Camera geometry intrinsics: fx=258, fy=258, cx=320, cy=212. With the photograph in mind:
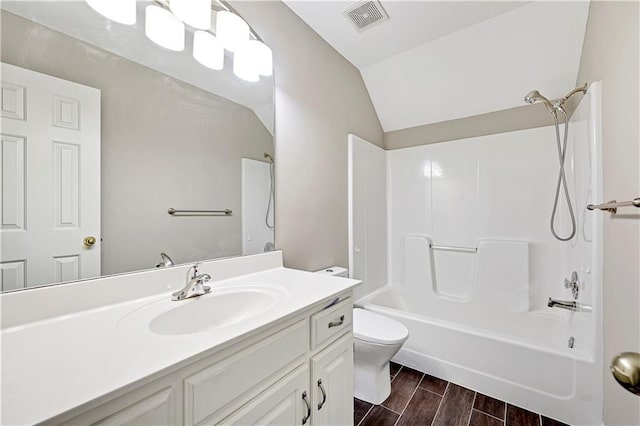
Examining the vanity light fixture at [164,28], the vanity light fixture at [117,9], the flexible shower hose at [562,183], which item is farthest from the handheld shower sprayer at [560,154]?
the vanity light fixture at [117,9]

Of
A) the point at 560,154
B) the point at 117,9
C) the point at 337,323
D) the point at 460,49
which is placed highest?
the point at 460,49

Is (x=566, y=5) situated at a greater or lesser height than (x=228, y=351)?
greater

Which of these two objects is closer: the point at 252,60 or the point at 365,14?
the point at 252,60

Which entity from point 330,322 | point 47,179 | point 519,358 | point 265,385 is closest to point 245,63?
point 47,179

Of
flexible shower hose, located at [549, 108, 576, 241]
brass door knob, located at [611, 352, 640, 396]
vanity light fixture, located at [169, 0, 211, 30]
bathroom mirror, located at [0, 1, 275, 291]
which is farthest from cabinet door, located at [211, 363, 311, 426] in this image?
flexible shower hose, located at [549, 108, 576, 241]

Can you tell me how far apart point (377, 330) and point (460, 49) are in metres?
2.10

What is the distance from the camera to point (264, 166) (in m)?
1.48

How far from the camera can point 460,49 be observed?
194 centimetres

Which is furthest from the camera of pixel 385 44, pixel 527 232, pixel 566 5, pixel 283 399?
pixel 527 232

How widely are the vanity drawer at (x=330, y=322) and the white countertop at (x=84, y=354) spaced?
0.12 metres

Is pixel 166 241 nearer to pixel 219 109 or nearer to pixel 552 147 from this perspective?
pixel 219 109

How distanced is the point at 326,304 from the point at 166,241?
0.70 meters

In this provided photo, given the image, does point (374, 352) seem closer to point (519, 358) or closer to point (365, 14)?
point (519, 358)

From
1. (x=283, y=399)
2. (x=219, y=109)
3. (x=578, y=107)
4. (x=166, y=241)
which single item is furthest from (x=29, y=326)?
(x=578, y=107)
